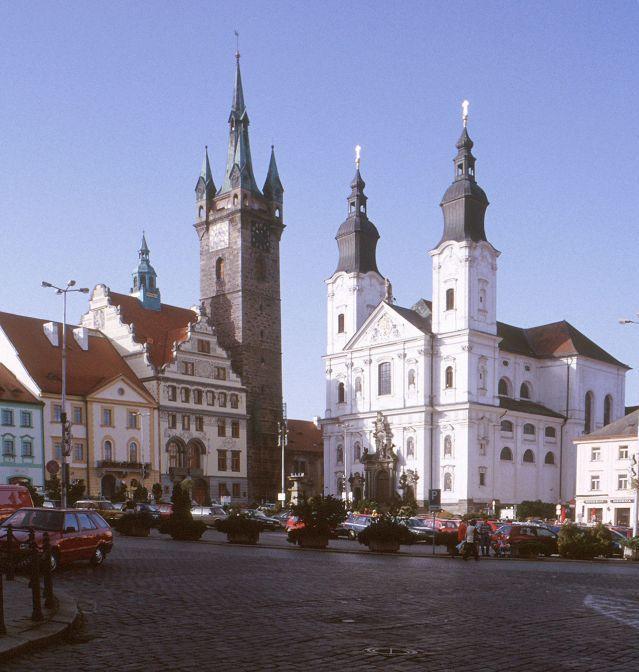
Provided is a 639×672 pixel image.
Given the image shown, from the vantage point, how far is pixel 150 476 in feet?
231

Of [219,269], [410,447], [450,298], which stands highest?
[219,269]

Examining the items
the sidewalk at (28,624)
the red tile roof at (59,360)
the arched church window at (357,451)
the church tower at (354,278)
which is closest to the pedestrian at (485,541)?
the sidewalk at (28,624)

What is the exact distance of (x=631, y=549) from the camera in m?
32.7

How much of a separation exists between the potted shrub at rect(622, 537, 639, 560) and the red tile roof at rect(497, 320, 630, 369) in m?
48.5

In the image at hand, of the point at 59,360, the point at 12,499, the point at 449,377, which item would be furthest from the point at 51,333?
the point at 12,499

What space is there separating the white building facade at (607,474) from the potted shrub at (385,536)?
126 feet

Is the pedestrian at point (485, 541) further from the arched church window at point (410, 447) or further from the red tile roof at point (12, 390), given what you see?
the arched church window at point (410, 447)

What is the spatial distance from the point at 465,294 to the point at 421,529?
37.1 metres

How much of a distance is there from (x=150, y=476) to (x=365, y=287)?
95.9 ft

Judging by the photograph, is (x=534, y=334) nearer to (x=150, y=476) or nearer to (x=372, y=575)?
(x=150, y=476)

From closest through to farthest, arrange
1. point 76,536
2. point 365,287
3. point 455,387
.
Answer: point 76,536 < point 455,387 < point 365,287

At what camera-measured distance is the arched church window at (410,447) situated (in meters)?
76.6

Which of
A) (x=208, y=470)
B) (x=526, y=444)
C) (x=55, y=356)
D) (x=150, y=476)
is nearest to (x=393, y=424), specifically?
(x=526, y=444)

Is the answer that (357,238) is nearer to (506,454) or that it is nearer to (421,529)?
(506,454)
